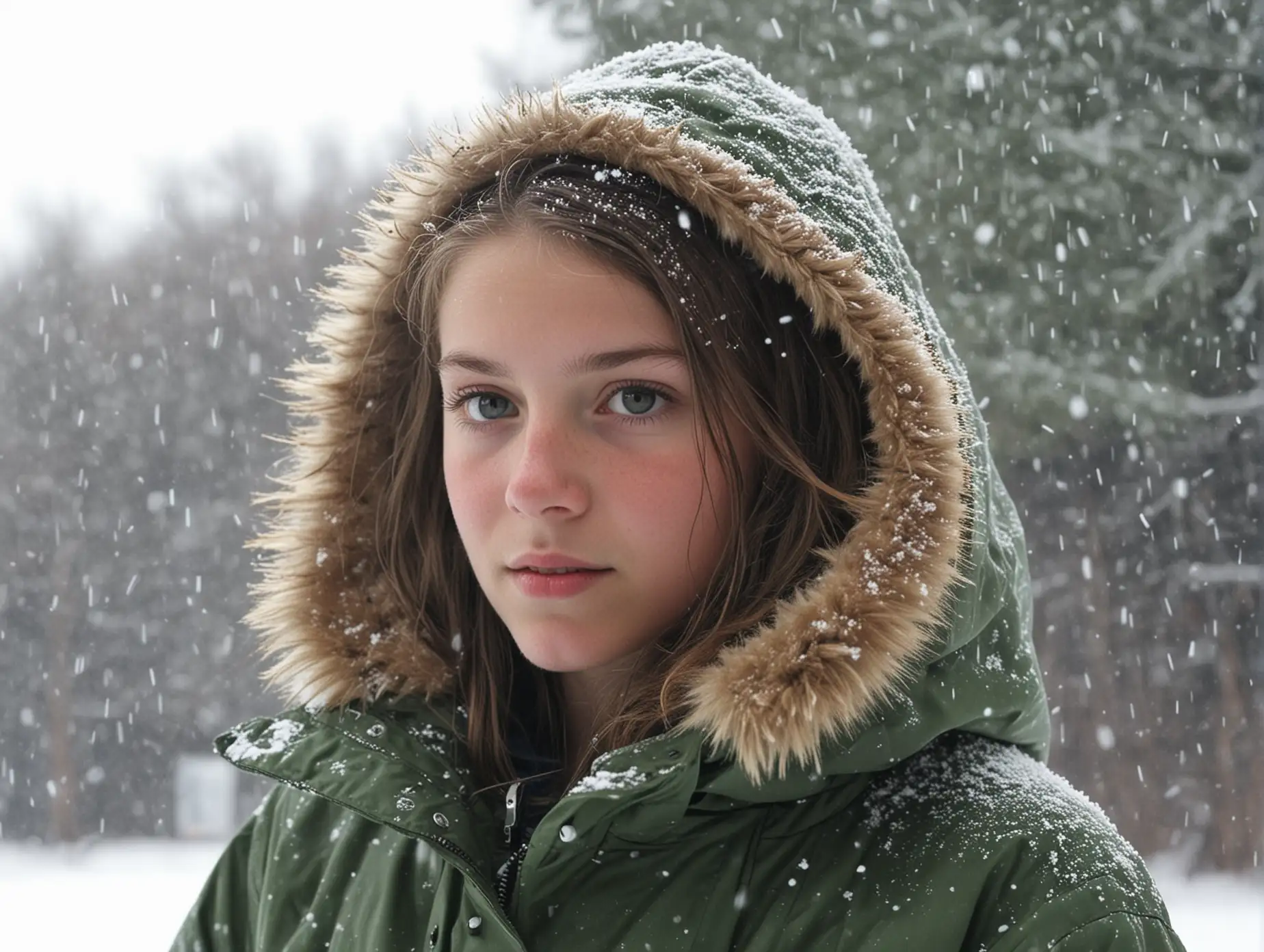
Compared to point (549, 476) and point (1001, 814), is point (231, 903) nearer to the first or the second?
point (549, 476)

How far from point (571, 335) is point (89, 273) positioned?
13.0ft

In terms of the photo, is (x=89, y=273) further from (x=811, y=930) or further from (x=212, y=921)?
(x=811, y=930)

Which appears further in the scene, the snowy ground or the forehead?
the snowy ground

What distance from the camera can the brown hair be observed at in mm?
1023

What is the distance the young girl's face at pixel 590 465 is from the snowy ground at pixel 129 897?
3057 millimetres

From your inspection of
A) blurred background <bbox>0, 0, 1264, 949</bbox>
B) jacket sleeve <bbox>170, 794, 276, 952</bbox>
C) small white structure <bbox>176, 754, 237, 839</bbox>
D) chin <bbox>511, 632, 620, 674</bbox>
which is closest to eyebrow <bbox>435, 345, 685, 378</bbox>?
chin <bbox>511, 632, 620, 674</bbox>

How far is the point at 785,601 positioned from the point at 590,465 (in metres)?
0.20

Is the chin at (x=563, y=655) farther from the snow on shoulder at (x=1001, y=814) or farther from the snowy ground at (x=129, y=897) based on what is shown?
the snowy ground at (x=129, y=897)

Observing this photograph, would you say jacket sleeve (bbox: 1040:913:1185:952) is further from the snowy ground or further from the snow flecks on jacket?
the snowy ground

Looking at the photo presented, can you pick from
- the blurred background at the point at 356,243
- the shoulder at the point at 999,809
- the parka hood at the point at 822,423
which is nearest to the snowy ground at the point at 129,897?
the blurred background at the point at 356,243

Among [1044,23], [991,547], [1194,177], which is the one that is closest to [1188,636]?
[1194,177]

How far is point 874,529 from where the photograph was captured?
963 mm

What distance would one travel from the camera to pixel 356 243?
459cm

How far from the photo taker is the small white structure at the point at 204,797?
448 centimetres
